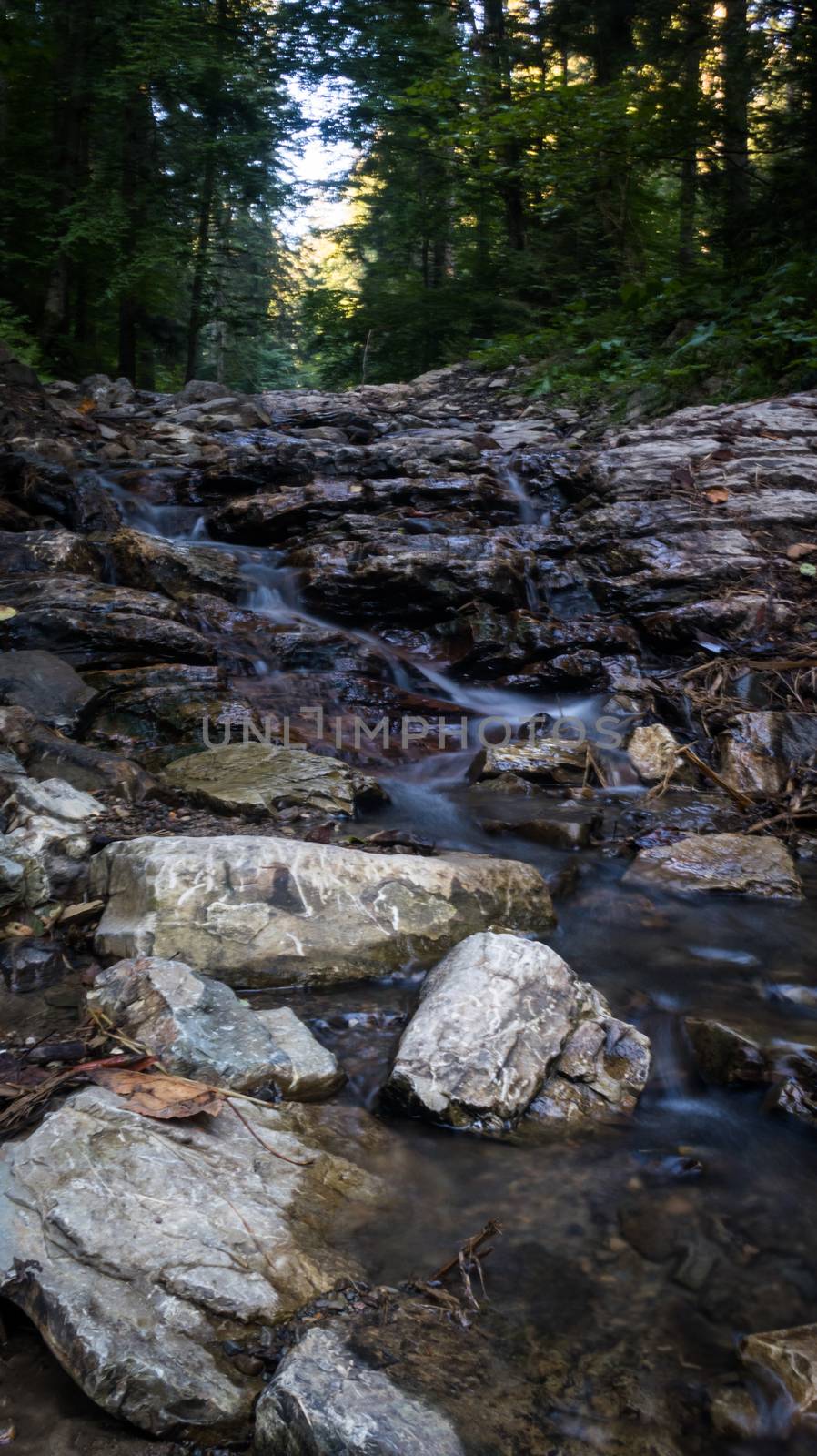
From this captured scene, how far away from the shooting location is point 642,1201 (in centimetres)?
229

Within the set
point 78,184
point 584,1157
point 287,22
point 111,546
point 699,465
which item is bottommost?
point 584,1157

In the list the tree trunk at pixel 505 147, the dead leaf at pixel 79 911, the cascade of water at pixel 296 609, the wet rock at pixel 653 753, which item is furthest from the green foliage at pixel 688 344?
the dead leaf at pixel 79 911

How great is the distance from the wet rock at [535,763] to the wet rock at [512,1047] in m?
2.80

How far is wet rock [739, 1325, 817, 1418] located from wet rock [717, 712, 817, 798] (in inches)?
150

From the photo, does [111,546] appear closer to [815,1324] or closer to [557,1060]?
[557,1060]

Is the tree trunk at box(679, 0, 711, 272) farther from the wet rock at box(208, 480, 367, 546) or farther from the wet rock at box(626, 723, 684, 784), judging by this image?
the wet rock at box(626, 723, 684, 784)

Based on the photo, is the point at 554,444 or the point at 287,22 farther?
the point at 287,22

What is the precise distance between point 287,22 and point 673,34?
928 cm

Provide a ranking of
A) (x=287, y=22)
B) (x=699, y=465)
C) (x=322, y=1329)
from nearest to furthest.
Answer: (x=322, y=1329), (x=699, y=465), (x=287, y=22)

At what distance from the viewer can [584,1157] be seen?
2.43 m

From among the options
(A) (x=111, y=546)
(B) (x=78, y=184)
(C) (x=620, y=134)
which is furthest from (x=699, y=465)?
(B) (x=78, y=184)

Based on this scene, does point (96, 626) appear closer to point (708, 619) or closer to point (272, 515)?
point (272, 515)

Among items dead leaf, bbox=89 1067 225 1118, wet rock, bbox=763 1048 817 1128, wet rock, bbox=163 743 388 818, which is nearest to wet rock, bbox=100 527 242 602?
wet rock, bbox=163 743 388 818

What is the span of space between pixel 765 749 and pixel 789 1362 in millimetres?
4247
